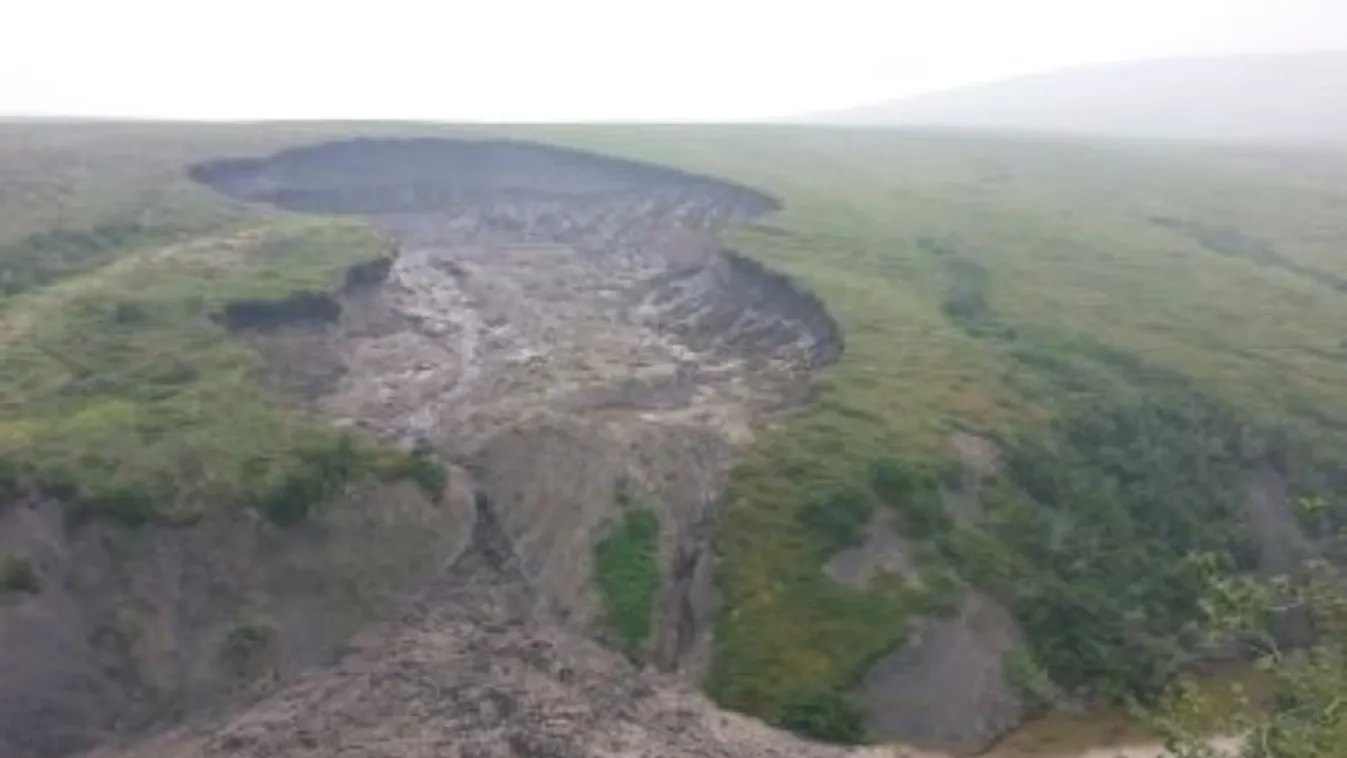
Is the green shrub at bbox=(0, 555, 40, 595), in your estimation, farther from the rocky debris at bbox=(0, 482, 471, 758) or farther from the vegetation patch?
the vegetation patch

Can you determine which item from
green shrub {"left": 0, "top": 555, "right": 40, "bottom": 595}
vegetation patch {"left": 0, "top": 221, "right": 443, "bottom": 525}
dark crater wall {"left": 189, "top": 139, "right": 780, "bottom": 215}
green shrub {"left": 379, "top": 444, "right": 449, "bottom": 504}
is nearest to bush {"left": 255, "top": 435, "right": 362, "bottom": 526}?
vegetation patch {"left": 0, "top": 221, "right": 443, "bottom": 525}

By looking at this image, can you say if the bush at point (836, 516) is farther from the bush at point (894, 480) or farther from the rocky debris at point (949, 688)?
the rocky debris at point (949, 688)

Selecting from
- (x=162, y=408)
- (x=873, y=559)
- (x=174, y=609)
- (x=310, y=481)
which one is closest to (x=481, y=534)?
(x=310, y=481)

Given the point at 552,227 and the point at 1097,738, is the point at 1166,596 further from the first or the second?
the point at 552,227

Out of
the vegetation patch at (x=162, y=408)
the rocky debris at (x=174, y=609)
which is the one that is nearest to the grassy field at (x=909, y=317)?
the vegetation patch at (x=162, y=408)

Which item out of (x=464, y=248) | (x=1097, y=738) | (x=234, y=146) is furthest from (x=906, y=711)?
(x=234, y=146)

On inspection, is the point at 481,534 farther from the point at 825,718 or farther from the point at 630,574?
the point at 825,718

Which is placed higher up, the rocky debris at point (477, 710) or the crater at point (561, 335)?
the crater at point (561, 335)
